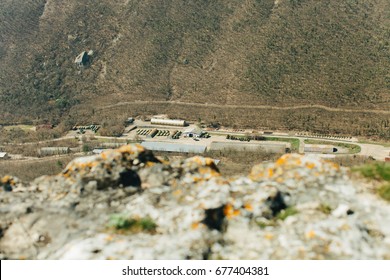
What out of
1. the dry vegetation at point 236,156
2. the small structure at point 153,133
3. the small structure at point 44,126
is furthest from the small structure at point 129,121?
the dry vegetation at point 236,156

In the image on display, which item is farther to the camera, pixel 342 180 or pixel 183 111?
pixel 183 111

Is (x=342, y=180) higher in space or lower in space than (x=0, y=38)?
lower

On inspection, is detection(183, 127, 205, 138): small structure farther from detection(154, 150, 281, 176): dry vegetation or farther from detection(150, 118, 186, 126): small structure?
detection(154, 150, 281, 176): dry vegetation

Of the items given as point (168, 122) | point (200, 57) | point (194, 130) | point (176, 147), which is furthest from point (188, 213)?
point (200, 57)

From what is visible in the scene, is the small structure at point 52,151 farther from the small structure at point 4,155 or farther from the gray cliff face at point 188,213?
the gray cliff face at point 188,213

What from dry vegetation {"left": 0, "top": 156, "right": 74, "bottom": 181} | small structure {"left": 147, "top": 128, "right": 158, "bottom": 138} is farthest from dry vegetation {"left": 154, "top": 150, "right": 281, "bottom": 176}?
dry vegetation {"left": 0, "top": 156, "right": 74, "bottom": 181}

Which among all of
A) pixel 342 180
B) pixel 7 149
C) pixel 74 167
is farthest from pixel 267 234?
pixel 7 149

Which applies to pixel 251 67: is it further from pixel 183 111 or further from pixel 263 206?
Answer: pixel 263 206

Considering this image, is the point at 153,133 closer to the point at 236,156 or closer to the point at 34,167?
the point at 236,156
